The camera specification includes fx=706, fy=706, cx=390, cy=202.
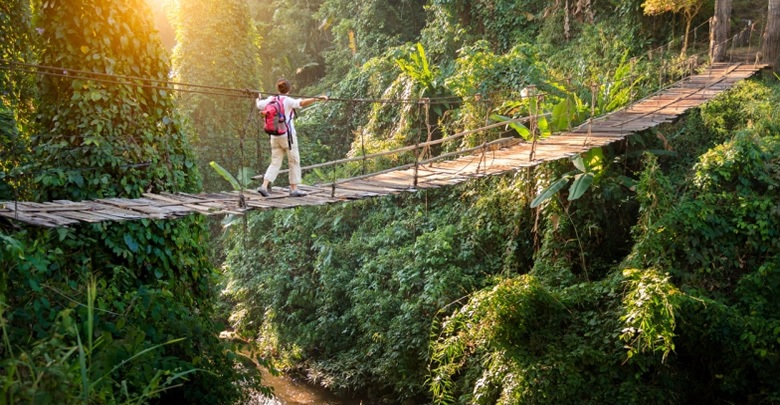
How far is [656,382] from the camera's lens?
482cm

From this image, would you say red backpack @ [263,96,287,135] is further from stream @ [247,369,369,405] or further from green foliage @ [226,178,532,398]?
stream @ [247,369,369,405]

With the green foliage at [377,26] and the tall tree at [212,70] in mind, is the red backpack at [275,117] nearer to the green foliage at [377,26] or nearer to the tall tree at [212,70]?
the tall tree at [212,70]

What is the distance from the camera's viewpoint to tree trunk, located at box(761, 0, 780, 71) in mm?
7602

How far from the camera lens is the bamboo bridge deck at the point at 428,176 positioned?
335 centimetres

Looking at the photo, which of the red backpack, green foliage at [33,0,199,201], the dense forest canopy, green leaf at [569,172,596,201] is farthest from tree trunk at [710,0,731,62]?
green foliage at [33,0,199,201]

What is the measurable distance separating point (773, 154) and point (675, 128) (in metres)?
1.52

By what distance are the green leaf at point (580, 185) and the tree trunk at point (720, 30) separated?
3.49 meters

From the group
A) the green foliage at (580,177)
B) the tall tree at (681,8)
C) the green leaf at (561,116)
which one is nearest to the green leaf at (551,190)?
the green foliage at (580,177)

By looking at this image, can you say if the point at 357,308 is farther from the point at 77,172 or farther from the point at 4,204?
the point at 4,204

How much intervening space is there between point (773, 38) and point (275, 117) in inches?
242

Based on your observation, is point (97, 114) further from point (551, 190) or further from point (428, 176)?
point (551, 190)

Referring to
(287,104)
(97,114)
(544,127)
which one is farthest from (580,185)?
(97,114)

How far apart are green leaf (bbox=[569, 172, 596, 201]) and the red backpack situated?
246 centimetres

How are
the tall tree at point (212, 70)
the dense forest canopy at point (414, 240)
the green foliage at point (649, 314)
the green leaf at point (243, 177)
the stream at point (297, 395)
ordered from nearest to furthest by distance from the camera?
the green leaf at point (243, 177) → the dense forest canopy at point (414, 240) → the green foliage at point (649, 314) → the stream at point (297, 395) → the tall tree at point (212, 70)
